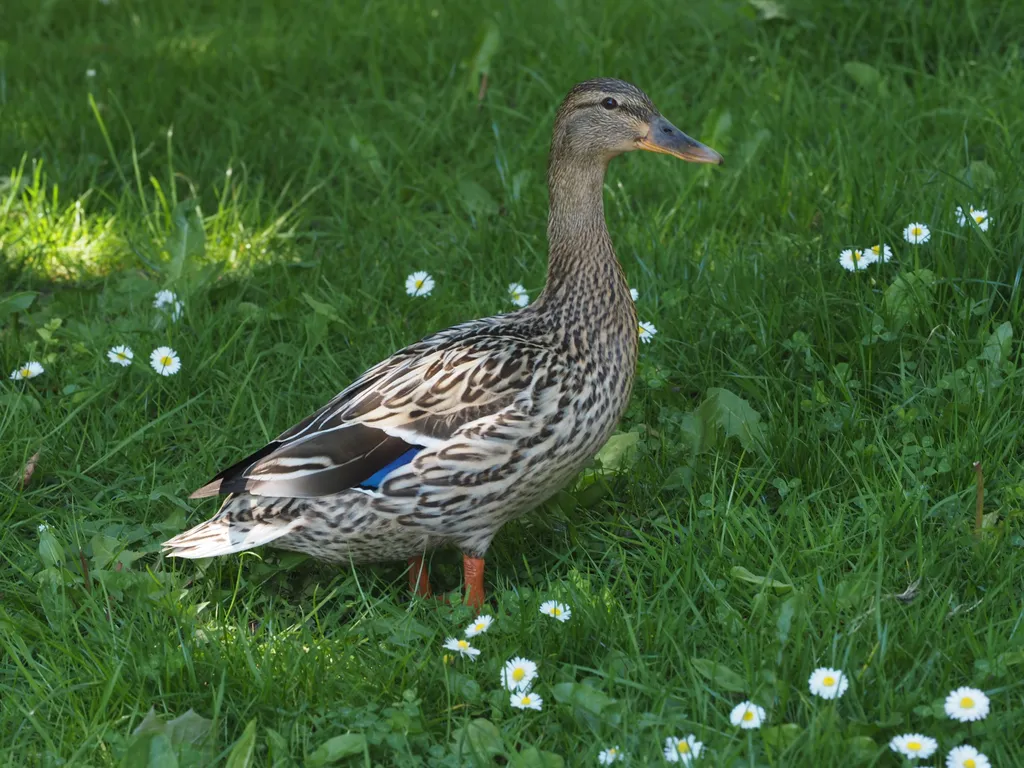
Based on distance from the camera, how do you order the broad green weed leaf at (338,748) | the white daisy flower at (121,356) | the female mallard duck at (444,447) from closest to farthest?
the broad green weed leaf at (338,748) → the female mallard duck at (444,447) → the white daisy flower at (121,356)

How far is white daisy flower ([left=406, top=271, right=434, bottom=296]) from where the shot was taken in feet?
15.9

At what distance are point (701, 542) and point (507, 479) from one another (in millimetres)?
559

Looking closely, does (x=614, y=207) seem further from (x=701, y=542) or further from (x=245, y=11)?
(x=245, y=11)

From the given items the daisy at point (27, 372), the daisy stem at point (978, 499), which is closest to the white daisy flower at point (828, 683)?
the daisy stem at point (978, 499)

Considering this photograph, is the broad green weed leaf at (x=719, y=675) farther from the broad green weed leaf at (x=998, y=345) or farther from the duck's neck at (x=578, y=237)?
the broad green weed leaf at (x=998, y=345)

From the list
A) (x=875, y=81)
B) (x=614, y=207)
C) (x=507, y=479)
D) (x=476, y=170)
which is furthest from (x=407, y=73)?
(x=507, y=479)

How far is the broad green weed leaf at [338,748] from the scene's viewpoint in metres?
2.92

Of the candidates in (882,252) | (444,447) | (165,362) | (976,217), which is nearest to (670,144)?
(882,252)

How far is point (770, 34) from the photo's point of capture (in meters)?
6.32

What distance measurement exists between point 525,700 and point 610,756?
288 millimetres

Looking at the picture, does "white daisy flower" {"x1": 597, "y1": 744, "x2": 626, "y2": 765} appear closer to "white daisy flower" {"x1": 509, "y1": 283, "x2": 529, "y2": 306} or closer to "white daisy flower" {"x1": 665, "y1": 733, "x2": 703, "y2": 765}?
"white daisy flower" {"x1": 665, "y1": 733, "x2": 703, "y2": 765}

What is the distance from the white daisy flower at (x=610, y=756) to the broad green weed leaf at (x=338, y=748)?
0.53 metres

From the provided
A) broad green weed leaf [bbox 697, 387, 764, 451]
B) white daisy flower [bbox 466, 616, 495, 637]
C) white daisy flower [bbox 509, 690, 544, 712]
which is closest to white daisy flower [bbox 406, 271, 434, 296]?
broad green weed leaf [bbox 697, 387, 764, 451]

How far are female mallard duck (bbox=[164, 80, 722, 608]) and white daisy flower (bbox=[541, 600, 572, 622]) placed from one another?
1.41ft
